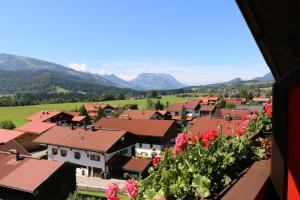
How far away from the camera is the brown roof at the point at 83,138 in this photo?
34.5 metres

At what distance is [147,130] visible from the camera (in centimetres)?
4603

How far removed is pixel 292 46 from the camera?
3029 millimetres

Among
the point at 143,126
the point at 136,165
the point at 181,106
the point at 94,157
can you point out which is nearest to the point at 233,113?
the point at 143,126

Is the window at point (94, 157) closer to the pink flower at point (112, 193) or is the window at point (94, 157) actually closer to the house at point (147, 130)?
the house at point (147, 130)

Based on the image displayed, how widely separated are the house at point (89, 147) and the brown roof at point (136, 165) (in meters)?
2.13

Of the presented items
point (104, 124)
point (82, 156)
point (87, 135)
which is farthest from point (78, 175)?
point (104, 124)

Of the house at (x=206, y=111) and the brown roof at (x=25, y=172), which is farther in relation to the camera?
the house at (x=206, y=111)

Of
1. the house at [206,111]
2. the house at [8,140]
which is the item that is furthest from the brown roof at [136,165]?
the house at [206,111]

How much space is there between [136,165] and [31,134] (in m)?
28.0

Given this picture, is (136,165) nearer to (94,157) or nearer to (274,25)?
(94,157)

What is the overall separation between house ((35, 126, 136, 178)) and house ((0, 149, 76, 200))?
7.57 m

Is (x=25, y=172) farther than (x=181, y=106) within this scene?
No

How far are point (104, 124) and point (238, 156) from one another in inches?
1835

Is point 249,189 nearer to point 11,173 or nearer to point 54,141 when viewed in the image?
point 11,173
